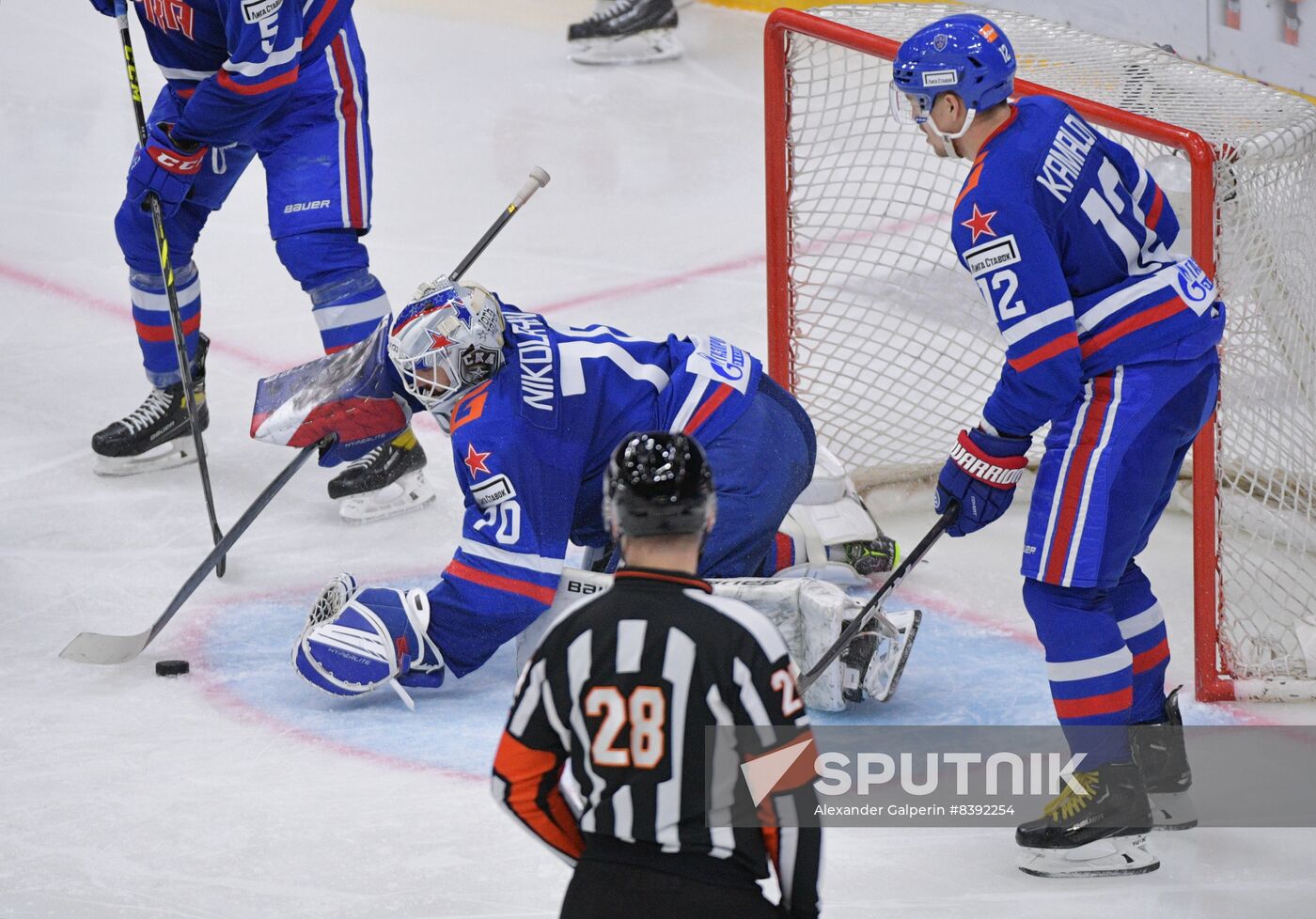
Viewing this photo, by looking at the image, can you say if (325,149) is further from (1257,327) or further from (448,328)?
(1257,327)

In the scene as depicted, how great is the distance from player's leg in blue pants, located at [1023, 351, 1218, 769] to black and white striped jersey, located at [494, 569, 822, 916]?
980mm

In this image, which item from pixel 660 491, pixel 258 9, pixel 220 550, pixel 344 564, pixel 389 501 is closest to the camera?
pixel 660 491

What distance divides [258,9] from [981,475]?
1971mm

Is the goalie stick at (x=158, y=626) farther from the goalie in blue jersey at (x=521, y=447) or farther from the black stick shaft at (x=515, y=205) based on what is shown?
the black stick shaft at (x=515, y=205)

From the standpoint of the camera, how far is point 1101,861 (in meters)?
2.90

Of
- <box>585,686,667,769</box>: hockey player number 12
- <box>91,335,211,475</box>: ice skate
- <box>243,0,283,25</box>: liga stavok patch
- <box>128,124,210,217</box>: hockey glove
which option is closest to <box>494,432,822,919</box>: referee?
<box>585,686,667,769</box>: hockey player number 12

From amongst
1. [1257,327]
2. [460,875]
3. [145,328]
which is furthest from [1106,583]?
[145,328]

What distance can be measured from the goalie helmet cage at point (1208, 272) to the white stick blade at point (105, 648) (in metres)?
1.49

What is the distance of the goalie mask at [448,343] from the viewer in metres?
3.27

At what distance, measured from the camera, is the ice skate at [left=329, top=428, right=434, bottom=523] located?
440cm

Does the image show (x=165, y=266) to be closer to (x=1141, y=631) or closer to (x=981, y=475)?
(x=981, y=475)

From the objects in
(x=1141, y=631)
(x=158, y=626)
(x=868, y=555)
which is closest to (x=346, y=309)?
(x=158, y=626)

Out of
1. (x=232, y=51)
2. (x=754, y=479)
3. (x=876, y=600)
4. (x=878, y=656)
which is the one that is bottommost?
(x=878, y=656)

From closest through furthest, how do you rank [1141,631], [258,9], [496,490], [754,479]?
[1141,631]
[496,490]
[754,479]
[258,9]
